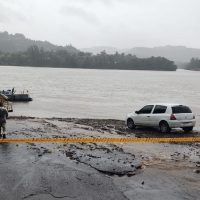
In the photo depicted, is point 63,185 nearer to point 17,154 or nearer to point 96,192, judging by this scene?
point 96,192

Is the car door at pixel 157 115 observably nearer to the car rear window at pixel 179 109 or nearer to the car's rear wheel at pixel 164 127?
the car's rear wheel at pixel 164 127

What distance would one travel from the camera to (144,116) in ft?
82.9

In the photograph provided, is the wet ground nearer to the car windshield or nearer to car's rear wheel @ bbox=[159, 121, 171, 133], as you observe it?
car's rear wheel @ bbox=[159, 121, 171, 133]

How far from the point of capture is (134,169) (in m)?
14.5

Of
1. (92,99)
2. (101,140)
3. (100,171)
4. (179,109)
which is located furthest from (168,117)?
(92,99)

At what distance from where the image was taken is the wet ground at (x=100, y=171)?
11898 mm

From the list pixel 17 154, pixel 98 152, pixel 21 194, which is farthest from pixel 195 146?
pixel 21 194

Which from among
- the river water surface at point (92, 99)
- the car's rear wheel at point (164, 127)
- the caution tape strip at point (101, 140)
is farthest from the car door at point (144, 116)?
the river water surface at point (92, 99)

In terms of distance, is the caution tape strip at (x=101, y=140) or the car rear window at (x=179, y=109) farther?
the car rear window at (x=179, y=109)

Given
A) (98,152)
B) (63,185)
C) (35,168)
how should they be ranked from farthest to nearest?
1. (98,152)
2. (35,168)
3. (63,185)

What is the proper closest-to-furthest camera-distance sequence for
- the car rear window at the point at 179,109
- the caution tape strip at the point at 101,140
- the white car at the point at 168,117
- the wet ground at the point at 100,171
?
1. the wet ground at the point at 100,171
2. the caution tape strip at the point at 101,140
3. the white car at the point at 168,117
4. the car rear window at the point at 179,109

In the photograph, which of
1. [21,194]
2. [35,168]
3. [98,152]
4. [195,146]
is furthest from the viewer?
[195,146]

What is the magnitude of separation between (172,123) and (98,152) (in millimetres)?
7435

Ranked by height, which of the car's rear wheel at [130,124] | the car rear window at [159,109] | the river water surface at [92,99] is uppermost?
the car rear window at [159,109]
